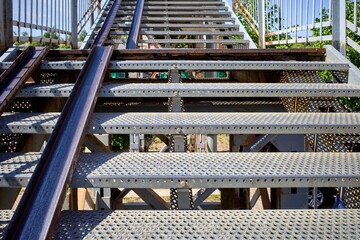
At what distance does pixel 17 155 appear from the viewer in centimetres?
179

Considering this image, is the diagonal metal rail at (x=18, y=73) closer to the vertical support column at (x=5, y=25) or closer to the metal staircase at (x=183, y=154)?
the metal staircase at (x=183, y=154)

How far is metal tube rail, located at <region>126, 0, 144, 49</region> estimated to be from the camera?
429 centimetres

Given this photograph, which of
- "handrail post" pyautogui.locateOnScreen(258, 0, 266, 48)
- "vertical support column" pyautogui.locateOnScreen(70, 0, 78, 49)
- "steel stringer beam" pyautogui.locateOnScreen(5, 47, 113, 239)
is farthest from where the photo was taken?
"handrail post" pyautogui.locateOnScreen(258, 0, 266, 48)

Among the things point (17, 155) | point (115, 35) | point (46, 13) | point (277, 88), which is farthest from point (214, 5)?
point (17, 155)

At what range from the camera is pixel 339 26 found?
2865 mm

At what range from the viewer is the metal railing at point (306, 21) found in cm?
283

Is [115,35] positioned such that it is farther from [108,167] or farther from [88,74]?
[108,167]

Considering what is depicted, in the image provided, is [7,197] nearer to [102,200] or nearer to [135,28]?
[102,200]

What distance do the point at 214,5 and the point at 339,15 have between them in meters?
3.81

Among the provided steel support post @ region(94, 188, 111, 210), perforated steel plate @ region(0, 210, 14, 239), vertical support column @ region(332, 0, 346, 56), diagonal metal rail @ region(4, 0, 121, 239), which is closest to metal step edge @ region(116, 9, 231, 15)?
steel support post @ region(94, 188, 111, 210)

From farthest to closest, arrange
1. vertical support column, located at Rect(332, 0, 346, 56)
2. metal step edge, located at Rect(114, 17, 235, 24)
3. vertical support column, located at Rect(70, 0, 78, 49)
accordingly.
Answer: metal step edge, located at Rect(114, 17, 235, 24) < vertical support column, located at Rect(70, 0, 78, 49) < vertical support column, located at Rect(332, 0, 346, 56)

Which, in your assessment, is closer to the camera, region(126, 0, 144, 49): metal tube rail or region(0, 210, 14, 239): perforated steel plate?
region(0, 210, 14, 239): perforated steel plate

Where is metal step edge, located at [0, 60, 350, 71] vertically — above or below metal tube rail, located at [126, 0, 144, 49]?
below

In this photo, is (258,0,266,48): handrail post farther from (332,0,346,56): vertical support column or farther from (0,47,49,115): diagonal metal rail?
(0,47,49,115): diagonal metal rail
